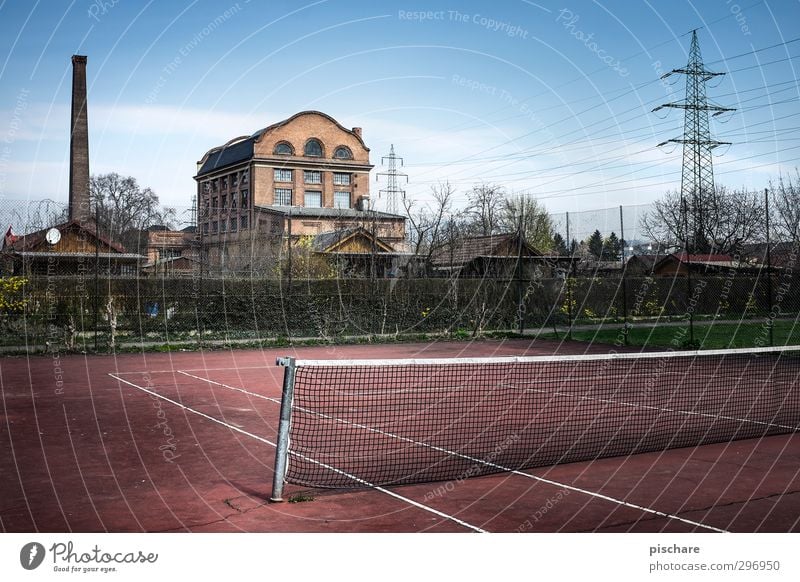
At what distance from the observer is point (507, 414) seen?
1087 cm

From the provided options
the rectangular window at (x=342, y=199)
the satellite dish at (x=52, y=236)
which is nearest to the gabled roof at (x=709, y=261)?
the satellite dish at (x=52, y=236)

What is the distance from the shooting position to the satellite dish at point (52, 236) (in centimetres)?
1917

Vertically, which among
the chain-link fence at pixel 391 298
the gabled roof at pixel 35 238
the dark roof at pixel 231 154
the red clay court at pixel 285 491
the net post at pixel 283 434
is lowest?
the red clay court at pixel 285 491

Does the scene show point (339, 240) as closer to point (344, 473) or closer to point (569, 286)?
point (569, 286)

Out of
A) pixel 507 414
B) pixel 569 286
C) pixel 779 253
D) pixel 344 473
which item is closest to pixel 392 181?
pixel 569 286

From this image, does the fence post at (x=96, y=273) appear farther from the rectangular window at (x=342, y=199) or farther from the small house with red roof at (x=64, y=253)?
the rectangular window at (x=342, y=199)

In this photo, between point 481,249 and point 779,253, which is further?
point 481,249

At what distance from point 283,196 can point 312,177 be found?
7.91 feet

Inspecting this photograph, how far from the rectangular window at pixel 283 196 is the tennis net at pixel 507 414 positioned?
→ 3802cm

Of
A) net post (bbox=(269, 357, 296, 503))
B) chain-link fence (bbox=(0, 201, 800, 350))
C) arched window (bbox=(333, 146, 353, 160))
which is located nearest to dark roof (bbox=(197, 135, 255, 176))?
arched window (bbox=(333, 146, 353, 160))

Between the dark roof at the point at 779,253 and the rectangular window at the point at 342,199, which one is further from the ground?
the rectangular window at the point at 342,199

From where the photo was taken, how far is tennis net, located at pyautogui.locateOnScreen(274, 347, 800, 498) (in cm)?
775

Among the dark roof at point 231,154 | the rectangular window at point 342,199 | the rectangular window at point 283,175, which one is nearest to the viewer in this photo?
the dark roof at point 231,154
